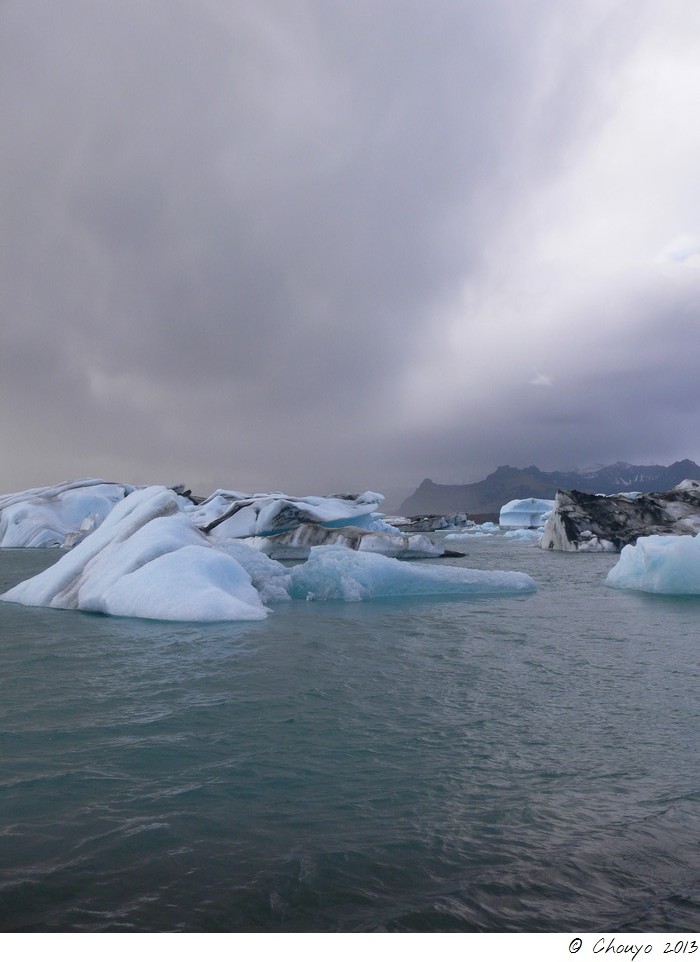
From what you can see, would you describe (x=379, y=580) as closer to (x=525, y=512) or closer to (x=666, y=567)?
(x=666, y=567)

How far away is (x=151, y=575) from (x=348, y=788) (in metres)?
7.82

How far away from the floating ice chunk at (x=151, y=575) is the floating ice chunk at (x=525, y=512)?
49.6 m

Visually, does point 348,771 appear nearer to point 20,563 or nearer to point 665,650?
point 665,650

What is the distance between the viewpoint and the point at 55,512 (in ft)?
140

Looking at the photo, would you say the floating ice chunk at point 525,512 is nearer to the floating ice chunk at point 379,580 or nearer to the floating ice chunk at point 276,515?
the floating ice chunk at point 276,515

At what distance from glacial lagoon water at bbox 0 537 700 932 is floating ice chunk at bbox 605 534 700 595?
7372mm

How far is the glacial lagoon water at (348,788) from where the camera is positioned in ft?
8.87

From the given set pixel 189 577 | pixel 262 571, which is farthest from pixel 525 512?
pixel 189 577

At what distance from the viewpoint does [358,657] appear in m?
7.98

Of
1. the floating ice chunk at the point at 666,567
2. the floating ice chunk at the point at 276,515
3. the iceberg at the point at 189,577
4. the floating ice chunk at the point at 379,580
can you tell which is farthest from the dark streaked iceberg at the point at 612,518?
the floating ice chunk at the point at 379,580

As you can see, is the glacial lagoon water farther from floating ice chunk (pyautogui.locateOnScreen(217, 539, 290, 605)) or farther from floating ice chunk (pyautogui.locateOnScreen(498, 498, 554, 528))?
floating ice chunk (pyautogui.locateOnScreen(498, 498, 554, 528))

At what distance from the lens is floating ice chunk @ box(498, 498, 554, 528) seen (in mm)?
59125

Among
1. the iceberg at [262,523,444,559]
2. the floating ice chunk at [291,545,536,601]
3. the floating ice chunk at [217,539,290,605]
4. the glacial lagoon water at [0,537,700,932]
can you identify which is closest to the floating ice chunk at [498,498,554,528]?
the iceberg at [262,523,444,559]

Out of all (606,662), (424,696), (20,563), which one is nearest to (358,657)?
(424,696)
